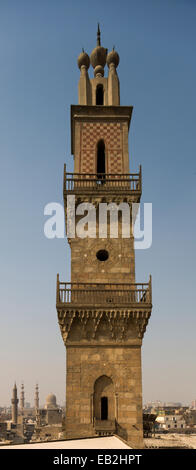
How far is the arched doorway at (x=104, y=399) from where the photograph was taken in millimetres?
20375

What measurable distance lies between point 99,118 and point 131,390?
12.9 m

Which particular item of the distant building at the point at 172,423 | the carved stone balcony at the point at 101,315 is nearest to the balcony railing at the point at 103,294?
the carved stone balcony at the point at 101,315

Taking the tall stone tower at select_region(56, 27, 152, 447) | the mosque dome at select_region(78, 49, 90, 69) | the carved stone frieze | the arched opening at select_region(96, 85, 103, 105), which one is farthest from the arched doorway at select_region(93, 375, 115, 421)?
the mosque dome at select_region(78, 49, 90, 69)

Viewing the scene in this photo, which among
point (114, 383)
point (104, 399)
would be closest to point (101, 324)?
point (114, 383)

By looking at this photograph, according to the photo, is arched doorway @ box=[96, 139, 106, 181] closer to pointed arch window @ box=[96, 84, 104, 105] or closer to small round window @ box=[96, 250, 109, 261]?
pointed arch window @ box=[96, 84, 104, 105]

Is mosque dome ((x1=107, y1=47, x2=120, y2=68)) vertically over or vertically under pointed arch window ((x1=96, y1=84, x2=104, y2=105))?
over

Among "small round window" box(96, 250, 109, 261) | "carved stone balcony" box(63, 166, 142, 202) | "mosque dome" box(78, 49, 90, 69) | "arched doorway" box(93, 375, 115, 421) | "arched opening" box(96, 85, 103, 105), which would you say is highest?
"mosque dome" box(78, 49, 90, 69)

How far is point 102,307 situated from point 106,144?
822 centimetres

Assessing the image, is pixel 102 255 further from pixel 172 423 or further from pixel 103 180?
pixel 172 423

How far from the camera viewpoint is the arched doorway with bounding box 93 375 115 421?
20375mm

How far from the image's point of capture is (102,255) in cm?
2272

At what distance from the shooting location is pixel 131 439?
19828 mm

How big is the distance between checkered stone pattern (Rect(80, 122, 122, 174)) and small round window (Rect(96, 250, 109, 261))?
156 inches
